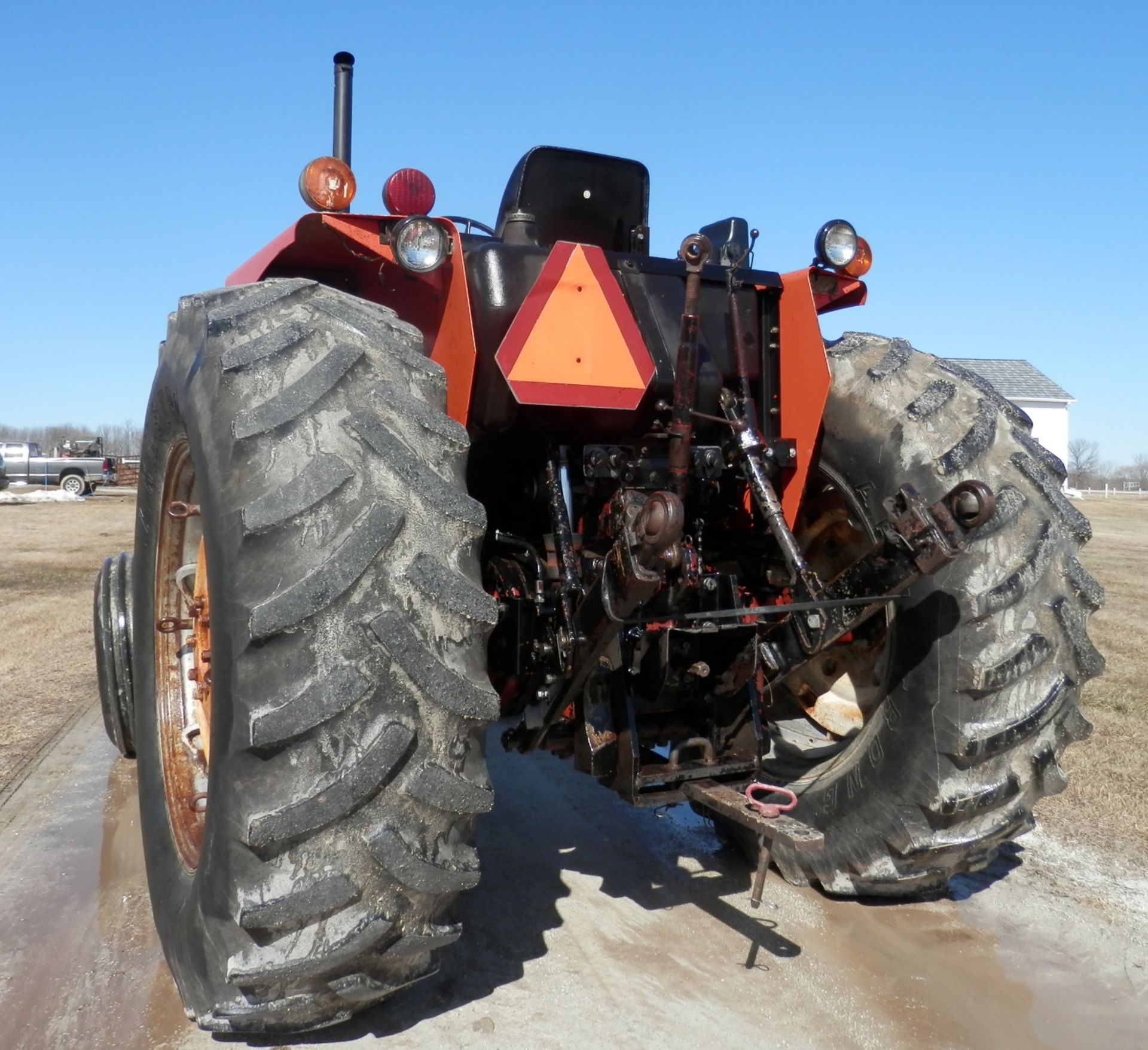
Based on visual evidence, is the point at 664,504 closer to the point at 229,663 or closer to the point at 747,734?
the point at 229,663

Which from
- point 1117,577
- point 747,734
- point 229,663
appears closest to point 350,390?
point 229,663

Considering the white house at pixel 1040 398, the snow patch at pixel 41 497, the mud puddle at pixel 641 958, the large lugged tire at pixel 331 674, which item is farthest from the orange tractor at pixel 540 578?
the white house at pixel 1040 398

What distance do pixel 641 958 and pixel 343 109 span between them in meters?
3.59

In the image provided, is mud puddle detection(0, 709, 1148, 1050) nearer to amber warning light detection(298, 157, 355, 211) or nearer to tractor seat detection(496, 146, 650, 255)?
amber warning light detection(298, 157, 355, 211)

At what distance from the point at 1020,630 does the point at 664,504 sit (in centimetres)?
127

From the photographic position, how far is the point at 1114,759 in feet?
15.6

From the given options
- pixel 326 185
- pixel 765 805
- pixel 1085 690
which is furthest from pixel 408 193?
pixel 1085 690

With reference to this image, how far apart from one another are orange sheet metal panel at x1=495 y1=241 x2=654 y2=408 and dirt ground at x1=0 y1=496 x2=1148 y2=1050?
5.18 feet

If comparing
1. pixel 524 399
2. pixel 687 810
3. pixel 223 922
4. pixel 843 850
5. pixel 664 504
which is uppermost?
pixel 524 399

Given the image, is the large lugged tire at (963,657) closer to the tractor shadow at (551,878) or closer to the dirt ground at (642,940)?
the dirt ground at (642,940)

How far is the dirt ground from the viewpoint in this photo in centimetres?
255

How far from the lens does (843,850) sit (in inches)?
122

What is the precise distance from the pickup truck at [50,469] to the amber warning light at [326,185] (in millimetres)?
33677

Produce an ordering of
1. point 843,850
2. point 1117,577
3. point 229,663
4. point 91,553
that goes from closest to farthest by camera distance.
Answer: point 229,663 < point 843,850 < point 1117,577 < point 91,553
